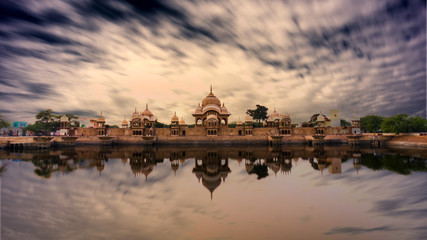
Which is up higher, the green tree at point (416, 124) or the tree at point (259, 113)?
the tree at point (259, 113)

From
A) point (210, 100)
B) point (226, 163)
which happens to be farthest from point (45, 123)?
point (226, 163)

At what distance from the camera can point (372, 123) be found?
47156 mm

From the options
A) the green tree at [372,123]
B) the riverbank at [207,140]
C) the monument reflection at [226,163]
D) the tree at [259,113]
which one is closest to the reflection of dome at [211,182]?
the monument reflection at [226,163]

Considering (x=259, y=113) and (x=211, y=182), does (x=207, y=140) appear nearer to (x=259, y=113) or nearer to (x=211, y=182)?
(x=259, y=113)

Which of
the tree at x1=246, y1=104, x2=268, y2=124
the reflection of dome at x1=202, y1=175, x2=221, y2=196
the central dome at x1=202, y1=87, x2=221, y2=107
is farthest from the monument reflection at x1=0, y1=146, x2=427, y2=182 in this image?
the tree at x1=246, y1=104, x2=268, y2=124

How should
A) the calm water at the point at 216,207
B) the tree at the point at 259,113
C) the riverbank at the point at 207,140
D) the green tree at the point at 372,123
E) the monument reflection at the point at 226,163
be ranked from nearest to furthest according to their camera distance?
the calm water at the point at 216,207 < the monument reflection at the point at 226,163 < the riverbank at the point at 207,140 < the green tree at the point at 372,123 < the tree at the point at 259,113

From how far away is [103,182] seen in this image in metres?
11.1

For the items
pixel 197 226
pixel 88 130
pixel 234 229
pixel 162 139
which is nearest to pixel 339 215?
pixel 234 229

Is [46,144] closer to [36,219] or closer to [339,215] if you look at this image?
[36,219]

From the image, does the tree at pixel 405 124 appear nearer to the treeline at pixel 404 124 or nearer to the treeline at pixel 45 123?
the treeline at pixel 404 124

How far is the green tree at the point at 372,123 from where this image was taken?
46.6m

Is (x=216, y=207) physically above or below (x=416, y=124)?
below

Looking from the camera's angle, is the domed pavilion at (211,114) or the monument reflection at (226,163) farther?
the domed pavilion at (211,114)

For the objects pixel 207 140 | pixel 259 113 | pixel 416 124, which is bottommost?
pixel 207 140
